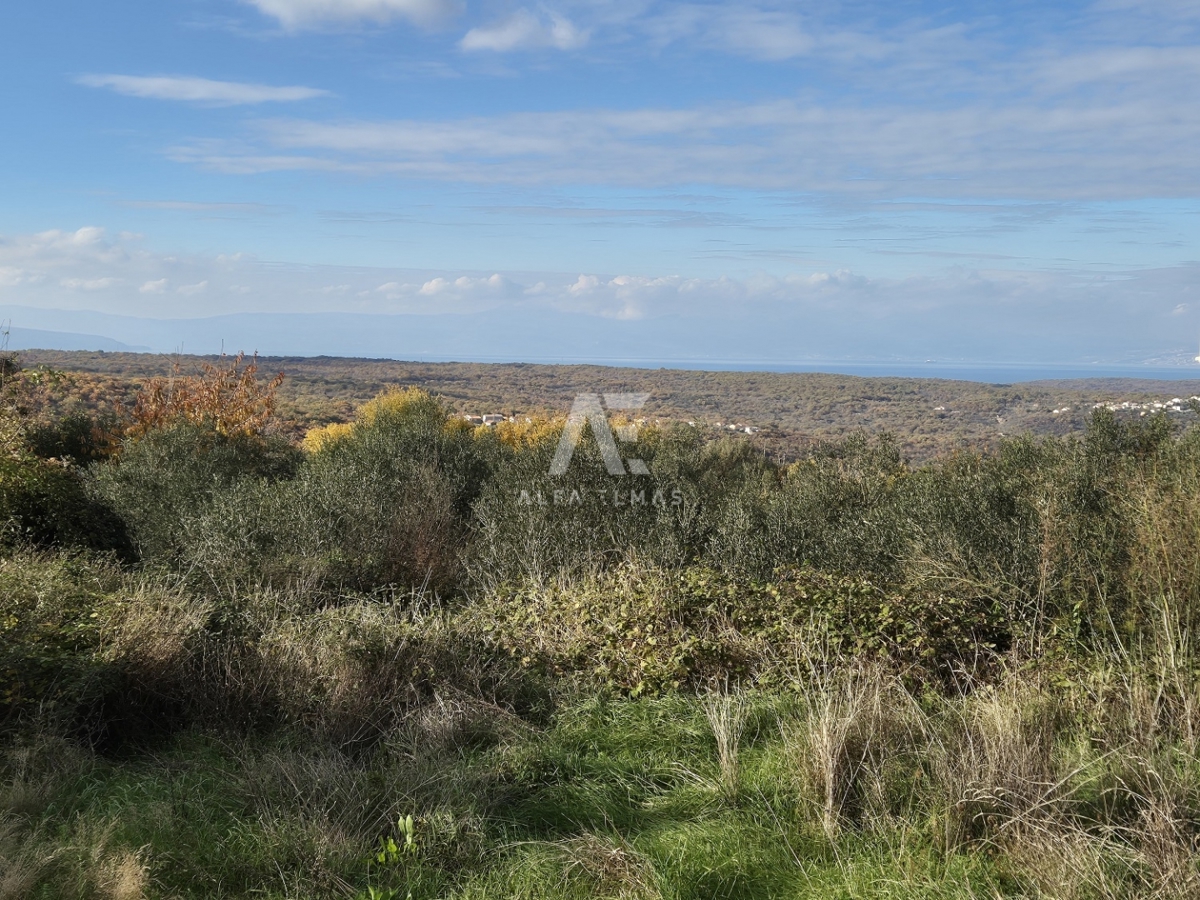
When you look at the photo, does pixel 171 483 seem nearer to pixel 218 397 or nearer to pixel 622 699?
pixel 622 699

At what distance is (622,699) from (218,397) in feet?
70.5

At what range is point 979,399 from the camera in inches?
1328

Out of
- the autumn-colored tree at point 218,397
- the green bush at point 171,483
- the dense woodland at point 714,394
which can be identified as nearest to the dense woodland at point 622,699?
the green bush at point 171,483

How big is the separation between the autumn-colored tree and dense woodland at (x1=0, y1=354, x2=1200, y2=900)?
11.3 meters

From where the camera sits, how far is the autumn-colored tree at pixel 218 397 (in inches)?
866

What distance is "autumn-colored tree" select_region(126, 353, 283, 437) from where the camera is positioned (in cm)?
2198

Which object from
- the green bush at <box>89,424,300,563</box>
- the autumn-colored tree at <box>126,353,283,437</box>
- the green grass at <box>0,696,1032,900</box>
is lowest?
the green grass at <box>0,696,1032,900</box>

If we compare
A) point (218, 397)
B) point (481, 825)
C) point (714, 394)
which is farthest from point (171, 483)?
point (714, 394)

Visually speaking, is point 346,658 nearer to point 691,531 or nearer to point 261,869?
point 261,869

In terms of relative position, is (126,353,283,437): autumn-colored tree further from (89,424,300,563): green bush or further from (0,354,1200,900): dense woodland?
(0,354,1200,900): dense woodland

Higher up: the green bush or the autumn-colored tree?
the autumn-colored tree

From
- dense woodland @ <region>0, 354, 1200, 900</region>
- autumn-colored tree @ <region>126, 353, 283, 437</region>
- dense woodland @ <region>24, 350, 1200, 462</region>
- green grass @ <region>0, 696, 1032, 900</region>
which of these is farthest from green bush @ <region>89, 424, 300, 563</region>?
autumn-colored tree @ <region>126, 353, 283, 437</region>

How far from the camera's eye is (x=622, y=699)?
5.48m

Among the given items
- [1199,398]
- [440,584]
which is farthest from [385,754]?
[1199,398]
